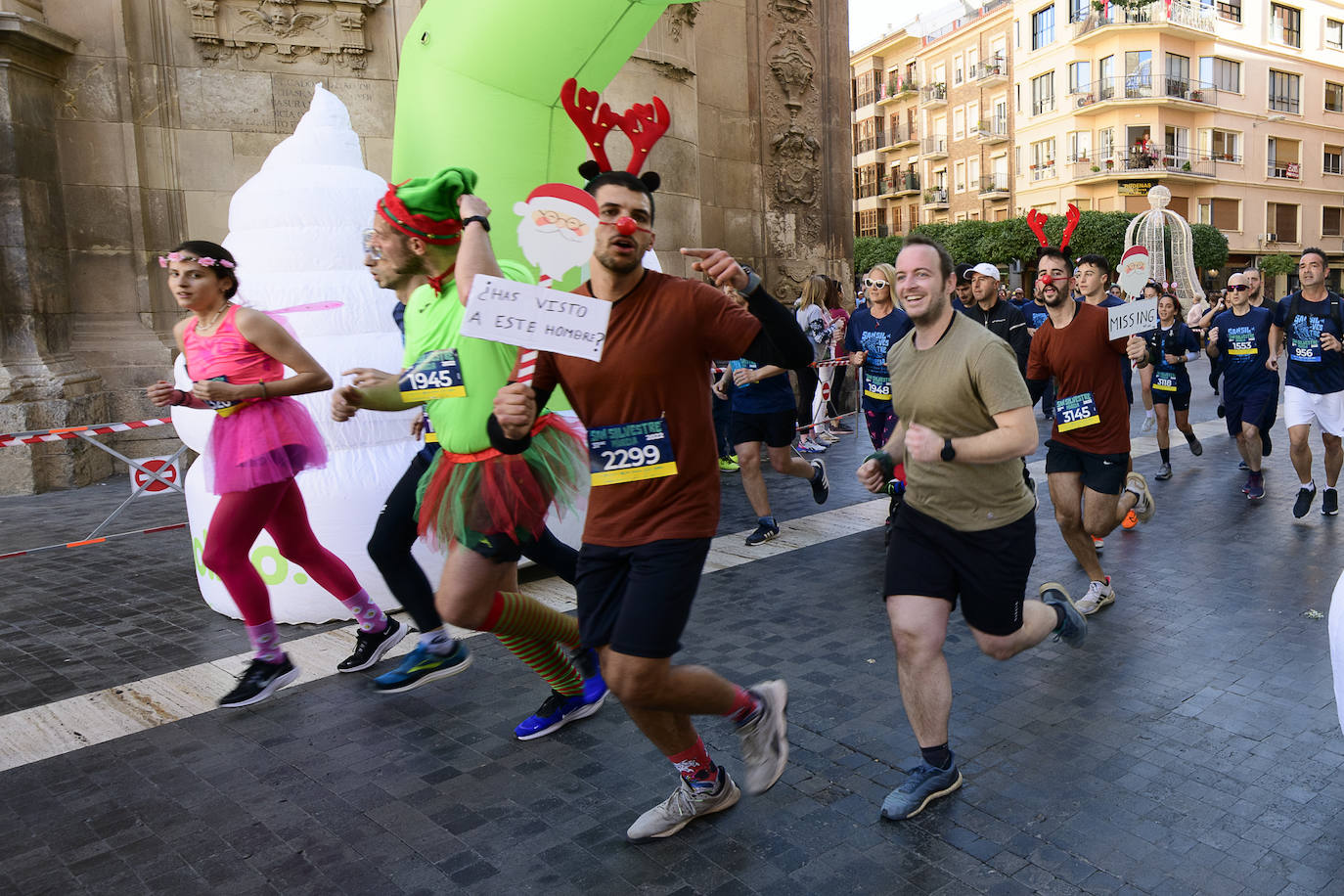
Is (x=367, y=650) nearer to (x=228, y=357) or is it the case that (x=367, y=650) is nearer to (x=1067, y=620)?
(x=228, y=357)

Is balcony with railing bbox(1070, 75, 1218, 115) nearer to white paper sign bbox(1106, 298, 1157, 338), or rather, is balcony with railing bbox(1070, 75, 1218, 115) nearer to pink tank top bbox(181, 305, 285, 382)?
white paper sign bbox(1106, 298, 1157, 338)

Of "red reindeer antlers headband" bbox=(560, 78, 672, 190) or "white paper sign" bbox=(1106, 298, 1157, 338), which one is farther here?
"white paper sign" bbox=(1106, 298, 1157, 338)

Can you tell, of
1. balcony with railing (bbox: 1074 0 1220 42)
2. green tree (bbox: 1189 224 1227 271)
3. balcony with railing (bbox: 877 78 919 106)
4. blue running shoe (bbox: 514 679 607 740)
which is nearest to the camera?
blue running shoe (bbox: 514 679 607 740)

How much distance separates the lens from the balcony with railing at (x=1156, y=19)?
53.4 m

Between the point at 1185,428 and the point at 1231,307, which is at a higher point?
the point at 1231,307

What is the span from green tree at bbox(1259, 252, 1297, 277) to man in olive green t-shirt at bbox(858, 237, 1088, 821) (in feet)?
186

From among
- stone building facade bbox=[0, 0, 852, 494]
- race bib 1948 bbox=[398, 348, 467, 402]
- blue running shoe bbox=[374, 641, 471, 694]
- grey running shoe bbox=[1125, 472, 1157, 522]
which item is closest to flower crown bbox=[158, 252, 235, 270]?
Answer: race bib 1948 bbox=[398, 348, 467, 402]

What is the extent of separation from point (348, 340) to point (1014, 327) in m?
5.12

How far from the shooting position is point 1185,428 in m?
10.9

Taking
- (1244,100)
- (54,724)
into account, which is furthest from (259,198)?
(1244,100)

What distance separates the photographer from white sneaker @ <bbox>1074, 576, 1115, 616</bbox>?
5508mm

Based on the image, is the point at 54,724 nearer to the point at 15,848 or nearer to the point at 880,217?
the point at 15,848

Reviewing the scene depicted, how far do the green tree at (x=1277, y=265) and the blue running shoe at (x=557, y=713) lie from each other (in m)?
57.1

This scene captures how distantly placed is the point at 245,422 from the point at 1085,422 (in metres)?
4.34
